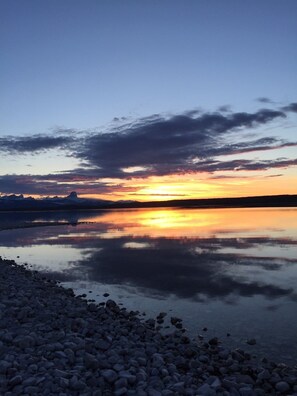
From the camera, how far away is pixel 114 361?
8453mm

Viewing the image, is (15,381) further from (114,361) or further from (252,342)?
(252,342)

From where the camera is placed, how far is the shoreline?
726 centimetres

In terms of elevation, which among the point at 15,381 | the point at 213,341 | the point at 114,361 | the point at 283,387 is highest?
the point at 15,381

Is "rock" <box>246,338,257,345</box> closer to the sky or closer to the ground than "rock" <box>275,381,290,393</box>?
closer to the sky

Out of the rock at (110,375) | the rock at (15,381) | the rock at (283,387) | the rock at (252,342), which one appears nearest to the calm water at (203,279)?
the rock at (252,342)

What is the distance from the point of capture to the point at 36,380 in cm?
716

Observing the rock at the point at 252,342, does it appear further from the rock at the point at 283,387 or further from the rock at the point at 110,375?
the rock at the point at 110,375

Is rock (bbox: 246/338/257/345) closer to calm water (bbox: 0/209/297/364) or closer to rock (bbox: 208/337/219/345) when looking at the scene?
calm water (bbox: 0/209/297/364)

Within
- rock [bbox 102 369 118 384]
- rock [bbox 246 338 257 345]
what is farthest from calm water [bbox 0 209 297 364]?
rock [bbox 102 369 118 384]

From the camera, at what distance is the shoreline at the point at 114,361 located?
726cm

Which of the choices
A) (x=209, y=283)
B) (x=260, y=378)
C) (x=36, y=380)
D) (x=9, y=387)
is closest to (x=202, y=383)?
(x=260, y=378)

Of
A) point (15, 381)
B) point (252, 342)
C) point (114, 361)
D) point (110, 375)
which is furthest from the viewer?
point (252, 342)

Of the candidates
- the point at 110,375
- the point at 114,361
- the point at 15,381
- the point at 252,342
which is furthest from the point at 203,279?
the point at 15,381

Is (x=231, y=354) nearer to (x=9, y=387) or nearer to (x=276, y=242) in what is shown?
(x=9, y=387)
